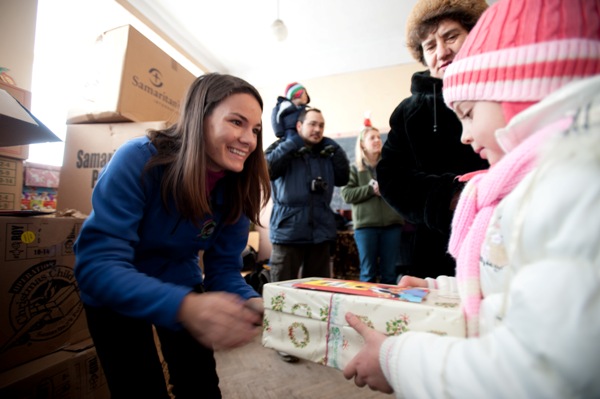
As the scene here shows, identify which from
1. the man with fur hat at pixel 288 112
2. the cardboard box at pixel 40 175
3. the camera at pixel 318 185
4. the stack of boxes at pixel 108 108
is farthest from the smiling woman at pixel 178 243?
the cardboard box at pixel 40 175

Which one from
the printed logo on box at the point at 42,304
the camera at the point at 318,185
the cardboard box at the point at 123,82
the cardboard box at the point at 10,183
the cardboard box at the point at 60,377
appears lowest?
the cardboard box at the point at 60,377

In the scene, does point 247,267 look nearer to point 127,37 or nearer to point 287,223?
point 287,223

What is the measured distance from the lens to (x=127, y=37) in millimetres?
1397

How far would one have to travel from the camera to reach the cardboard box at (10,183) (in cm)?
127

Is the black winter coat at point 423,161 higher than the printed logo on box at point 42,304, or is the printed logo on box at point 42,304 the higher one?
the black winter coat at point 423,161

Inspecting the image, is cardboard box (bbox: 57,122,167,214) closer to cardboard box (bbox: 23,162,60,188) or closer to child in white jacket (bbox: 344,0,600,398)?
cardboard box (bbox: 23,162,60,188)

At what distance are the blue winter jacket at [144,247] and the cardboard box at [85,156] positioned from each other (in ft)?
2.42

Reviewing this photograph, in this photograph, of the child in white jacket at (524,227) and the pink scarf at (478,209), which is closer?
the child in white jacket at (524,227)

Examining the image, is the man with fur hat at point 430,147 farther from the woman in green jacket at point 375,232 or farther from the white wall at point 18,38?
the white wall at point 18,38

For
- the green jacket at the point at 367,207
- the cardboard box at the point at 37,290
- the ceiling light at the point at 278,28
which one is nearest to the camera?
the cardboard box at the point at 37,290

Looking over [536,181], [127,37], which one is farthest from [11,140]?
[536,181]

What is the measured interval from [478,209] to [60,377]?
4.17 ft

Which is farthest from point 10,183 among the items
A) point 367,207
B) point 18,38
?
point 367,207

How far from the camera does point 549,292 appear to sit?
310 mm
